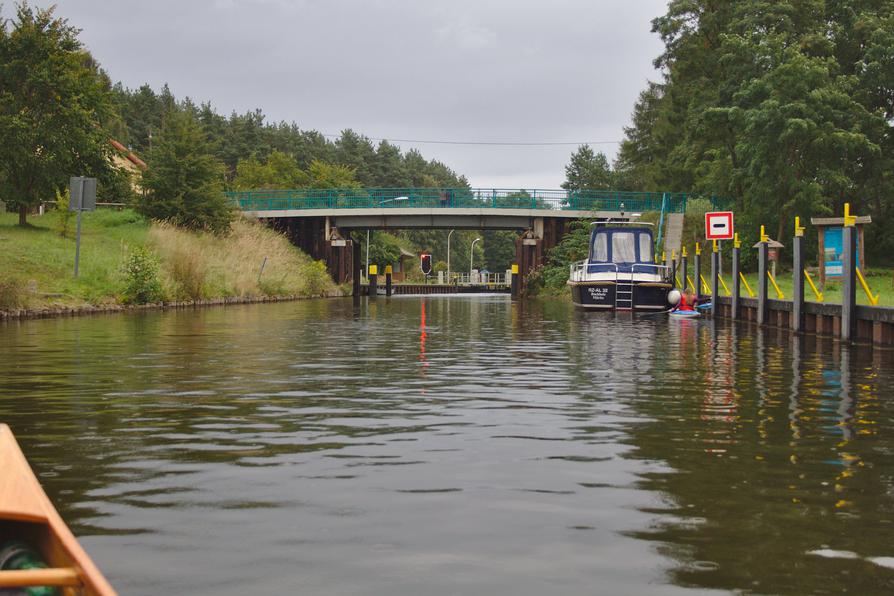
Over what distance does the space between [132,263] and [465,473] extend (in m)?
26.1

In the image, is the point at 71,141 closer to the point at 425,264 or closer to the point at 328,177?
the point at 328,177

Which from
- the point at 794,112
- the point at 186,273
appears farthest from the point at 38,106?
the point at 794,112

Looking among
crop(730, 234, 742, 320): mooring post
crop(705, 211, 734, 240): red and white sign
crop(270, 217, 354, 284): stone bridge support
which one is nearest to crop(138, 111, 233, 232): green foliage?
crop(270, 217, 354, 284): stone bridge support

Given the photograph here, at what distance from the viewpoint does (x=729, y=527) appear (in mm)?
4973

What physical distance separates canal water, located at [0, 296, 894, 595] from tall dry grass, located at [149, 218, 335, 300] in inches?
798

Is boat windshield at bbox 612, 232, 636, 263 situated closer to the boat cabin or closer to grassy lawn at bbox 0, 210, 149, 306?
the boat cabin

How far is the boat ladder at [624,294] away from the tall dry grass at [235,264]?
14714 millimetres

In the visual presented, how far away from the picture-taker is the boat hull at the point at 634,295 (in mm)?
34250

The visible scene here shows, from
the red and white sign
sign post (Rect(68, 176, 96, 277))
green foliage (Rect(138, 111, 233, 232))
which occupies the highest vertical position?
green foliage (Rect(138, 111, 233, 232))

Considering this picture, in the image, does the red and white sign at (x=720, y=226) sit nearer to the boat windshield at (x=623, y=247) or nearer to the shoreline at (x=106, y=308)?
the boat windshield at (x=623, y=247)

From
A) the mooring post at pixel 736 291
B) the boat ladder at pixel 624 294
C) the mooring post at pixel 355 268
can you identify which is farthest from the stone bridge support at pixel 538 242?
the mooring post at pixel 736 291

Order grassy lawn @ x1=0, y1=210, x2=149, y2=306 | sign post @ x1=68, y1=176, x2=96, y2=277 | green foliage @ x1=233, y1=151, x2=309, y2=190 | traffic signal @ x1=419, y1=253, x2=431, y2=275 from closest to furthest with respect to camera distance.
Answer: grassy lawn @ x1=0, y1=210, x2=149, y2=306 → sign post @ x1=68, y1=176, x2=96, y2=277 → green foliage @ x1=233, y1=151, x2=309, y2=190 → traffic signal @ x1=419, y1=253, x2=431, y2=275

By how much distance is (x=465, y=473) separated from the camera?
633 centimetres

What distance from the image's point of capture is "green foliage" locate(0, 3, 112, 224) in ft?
132
